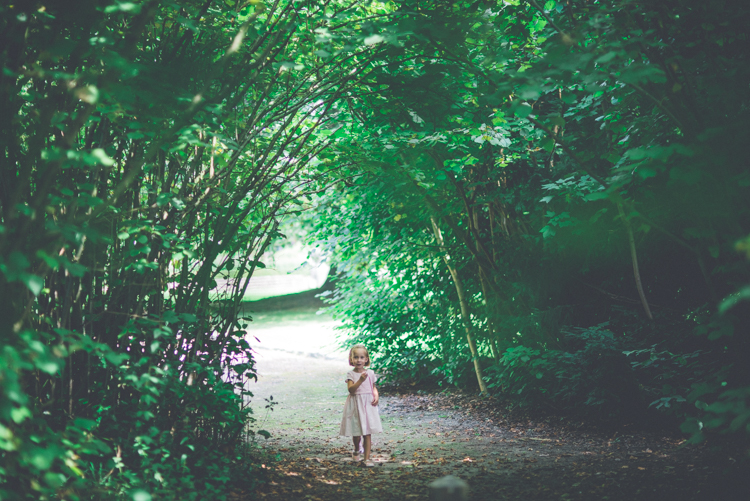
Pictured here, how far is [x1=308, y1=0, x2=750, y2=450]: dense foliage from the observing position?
3.40 metres

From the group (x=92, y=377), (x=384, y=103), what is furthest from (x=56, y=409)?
(x=384, y=103)

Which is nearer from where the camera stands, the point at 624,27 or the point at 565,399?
the point at 624,27

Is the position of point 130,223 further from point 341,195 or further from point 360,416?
point 341,195

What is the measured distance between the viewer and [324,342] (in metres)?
17.4

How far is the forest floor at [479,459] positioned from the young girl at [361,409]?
272 millimetres

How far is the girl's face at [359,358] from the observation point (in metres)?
5.75

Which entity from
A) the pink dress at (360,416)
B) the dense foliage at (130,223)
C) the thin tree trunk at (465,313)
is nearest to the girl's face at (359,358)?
the pink dress at (360,416)

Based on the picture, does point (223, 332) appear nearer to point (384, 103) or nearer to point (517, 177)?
point (384, 103)

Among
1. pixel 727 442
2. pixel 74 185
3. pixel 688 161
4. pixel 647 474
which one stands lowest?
pixel 647 474

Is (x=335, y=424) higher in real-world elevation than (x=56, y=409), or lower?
lower

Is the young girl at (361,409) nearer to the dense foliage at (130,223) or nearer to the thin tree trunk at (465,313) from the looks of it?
the dense foliage at (130,223)

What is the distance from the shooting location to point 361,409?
5617 mm

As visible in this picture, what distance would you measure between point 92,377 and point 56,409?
11.9 inches

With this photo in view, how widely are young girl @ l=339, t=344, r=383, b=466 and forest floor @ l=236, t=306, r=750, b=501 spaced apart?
27cm
